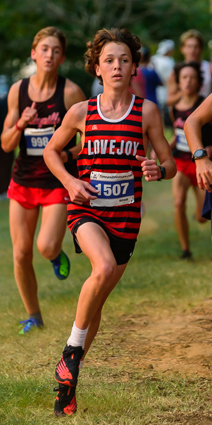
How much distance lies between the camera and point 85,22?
22.7 metres

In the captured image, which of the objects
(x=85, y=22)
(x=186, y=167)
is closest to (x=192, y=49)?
(x=186, y=167)

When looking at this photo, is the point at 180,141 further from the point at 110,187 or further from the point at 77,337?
the point at 77,337

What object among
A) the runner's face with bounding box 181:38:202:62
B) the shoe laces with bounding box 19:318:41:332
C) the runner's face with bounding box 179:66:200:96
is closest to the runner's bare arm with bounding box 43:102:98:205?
the shoe laces with bounding box 19:318:41:332

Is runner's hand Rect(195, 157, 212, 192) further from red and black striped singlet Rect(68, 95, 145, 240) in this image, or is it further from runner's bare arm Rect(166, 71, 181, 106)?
runner's bare arm Rect(166, 71, 181, 106)

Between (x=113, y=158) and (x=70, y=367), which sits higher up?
(x=113, y=158)

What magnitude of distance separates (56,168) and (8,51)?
19281 mm

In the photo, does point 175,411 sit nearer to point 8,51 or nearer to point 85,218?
point 85,218

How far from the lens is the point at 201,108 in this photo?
13.4 feet

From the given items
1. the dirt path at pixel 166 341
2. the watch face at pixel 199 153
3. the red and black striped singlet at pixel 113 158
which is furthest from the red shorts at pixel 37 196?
the watch face at pixel 199 153

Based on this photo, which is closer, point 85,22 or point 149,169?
point 149,169

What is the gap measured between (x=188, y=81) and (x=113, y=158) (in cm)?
406

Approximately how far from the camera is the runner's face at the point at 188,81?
303 inches

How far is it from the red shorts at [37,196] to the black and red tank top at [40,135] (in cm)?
4

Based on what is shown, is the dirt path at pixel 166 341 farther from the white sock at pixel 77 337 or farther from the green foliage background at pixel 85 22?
the green foliage background at pixel 85 22
